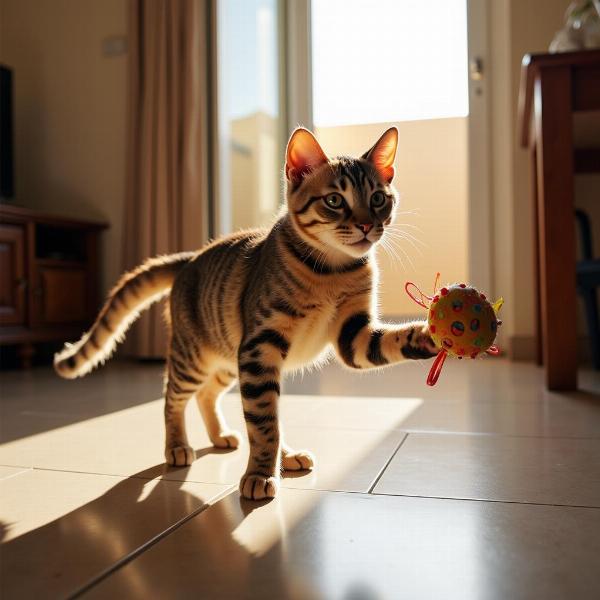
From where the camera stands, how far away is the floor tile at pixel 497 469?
103cm

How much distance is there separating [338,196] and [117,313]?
0.60 m

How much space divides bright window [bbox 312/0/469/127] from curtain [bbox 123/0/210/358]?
0.71 meters

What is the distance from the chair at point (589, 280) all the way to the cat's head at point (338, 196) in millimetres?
1327

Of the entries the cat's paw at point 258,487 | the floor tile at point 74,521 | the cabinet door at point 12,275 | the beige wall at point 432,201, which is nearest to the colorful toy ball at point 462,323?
the cat's paw at point 258,487

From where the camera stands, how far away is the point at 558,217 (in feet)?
6.56

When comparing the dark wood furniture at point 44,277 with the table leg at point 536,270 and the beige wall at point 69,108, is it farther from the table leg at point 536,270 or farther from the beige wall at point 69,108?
the table leg at point 536,270

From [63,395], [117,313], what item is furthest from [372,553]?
[63,395]

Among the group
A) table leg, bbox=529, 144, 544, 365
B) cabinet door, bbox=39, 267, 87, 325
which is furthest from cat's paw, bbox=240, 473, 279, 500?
cabinet door, bbox=39, 267, 87, 325

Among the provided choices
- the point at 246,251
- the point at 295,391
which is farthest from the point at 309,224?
the point at 295,391

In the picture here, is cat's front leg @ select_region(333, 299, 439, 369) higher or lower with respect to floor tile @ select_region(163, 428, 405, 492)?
higher

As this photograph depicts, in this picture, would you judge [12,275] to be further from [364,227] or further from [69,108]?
[364,227]

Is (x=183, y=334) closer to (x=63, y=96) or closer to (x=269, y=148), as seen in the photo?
(x=269, y=148)

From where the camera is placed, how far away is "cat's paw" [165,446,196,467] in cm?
126

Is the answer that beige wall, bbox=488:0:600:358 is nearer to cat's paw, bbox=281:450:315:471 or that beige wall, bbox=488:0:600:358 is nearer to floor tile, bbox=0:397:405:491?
floor tile, bbox=0:397:405:491
